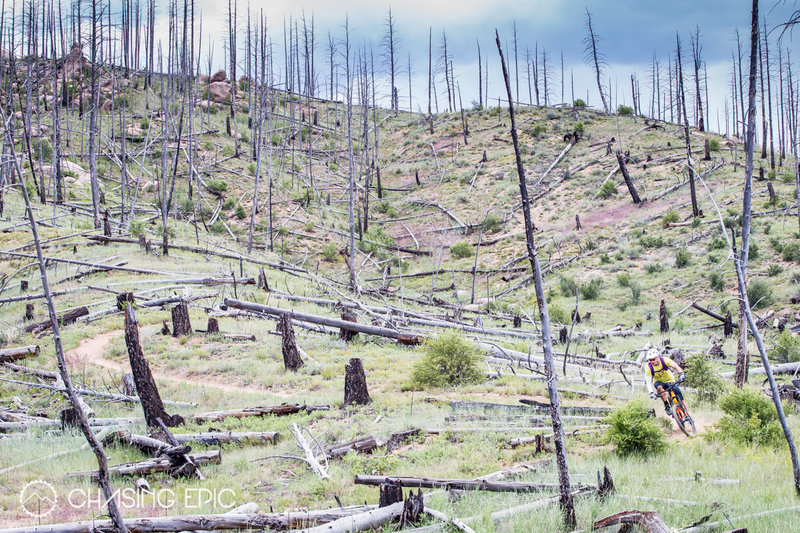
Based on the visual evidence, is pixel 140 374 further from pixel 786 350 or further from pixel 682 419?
pixel 786 350

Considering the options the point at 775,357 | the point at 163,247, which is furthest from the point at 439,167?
the point at 775,357

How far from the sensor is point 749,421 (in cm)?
830

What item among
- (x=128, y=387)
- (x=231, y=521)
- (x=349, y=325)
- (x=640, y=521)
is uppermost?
(x=349, y=325)

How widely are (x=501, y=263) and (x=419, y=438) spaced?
89.3 ft

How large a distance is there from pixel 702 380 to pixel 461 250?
2595 cm

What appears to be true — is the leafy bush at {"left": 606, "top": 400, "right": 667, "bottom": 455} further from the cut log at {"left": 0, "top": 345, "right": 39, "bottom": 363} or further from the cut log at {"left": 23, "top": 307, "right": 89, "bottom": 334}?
the cut log at {"left": 23, "top": 307, "right": 89, "bottom": 334}

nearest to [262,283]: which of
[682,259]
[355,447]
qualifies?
[355,447]

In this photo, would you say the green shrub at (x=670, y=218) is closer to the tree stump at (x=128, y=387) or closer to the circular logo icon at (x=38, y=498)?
the tree stump at (x=128, y=387)

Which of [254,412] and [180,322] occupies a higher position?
[180,322]

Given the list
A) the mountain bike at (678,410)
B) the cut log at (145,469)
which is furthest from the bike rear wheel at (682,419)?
the cut log at (145,469)

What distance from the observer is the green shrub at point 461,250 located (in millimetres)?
37344

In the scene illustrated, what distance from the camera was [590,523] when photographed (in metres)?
5.17

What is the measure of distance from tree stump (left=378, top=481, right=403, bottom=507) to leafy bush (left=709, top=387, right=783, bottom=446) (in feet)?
18.3

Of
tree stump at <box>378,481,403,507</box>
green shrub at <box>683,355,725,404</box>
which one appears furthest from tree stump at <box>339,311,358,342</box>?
tree stump at <box>378,481,403,507</box>
